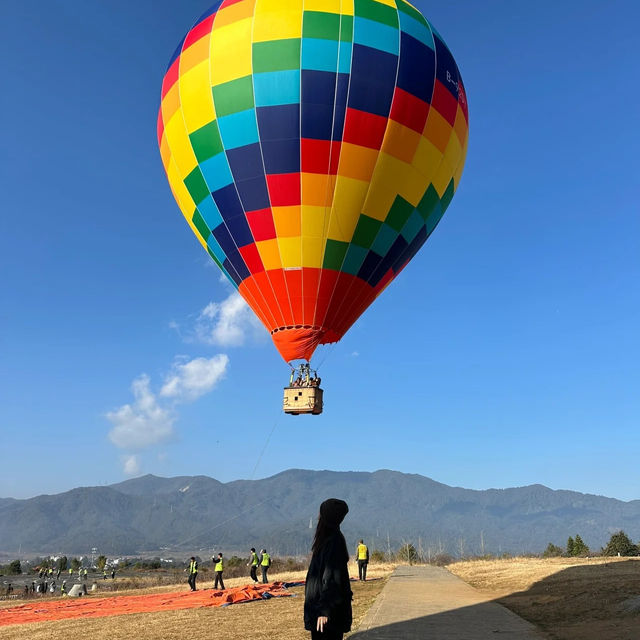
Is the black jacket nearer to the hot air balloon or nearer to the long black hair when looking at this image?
the long black hair

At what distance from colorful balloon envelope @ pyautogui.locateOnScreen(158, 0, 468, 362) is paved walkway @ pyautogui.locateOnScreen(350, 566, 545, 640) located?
7.07 meters

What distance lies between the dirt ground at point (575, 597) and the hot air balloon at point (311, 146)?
23.9 feet

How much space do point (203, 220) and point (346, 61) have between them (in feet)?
21.2

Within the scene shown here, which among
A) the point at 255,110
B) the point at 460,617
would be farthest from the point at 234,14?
the point at 460,617

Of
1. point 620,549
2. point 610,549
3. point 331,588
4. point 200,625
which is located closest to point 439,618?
point 200,625

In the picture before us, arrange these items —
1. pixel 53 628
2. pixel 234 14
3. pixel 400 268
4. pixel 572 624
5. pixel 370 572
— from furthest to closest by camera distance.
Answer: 1. pixel 370 572
2. pixel 400 268
3. pixel 234 14
4. pixel 53 628
5. pixel 572 624

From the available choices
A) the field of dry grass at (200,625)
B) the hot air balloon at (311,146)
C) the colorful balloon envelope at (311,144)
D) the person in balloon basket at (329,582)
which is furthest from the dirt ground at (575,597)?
the colorful balloon envelope at (311,144)

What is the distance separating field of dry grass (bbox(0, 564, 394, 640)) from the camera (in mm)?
12062

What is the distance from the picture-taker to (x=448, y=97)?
20.0 meters

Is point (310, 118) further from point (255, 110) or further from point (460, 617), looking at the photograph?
point (460, 617)

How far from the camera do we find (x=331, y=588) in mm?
6133

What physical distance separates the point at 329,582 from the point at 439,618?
6.77 m

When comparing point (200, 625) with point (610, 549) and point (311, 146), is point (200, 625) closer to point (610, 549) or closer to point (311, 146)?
point (311, 146)

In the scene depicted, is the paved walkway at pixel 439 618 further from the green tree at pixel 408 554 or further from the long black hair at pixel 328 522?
the green tree at pixel 408 554
